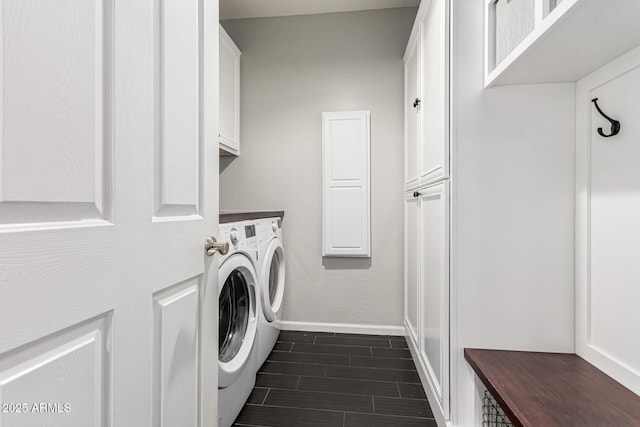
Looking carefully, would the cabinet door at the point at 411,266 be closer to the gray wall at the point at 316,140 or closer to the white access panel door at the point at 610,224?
the gray wall at the point at 316,140

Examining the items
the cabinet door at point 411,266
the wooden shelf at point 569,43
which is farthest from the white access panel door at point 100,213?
the cabinet door at point 411,266

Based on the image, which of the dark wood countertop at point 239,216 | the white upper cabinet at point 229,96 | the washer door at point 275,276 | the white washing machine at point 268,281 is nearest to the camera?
the dark wood countertop at point 239,216

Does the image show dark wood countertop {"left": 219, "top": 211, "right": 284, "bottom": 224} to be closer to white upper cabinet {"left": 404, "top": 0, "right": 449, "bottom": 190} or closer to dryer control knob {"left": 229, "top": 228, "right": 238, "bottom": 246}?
dryer control knob {"left": 229, "top": 228, "right": 238, "bottom": 246}

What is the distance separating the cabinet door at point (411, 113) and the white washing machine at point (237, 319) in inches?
43.6

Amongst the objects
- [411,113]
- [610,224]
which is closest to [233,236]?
[610,224]

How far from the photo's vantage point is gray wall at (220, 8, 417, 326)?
8.60ft

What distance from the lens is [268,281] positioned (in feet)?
6.95

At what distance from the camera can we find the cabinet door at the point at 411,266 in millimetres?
2077

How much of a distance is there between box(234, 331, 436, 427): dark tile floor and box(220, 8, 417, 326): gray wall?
1.28ft

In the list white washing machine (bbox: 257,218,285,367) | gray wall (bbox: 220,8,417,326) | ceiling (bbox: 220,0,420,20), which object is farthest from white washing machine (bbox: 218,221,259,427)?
ceiling (bbox: 220,0,420,20)

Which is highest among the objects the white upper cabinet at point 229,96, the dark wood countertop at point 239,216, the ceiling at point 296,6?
the ceiling at point 296,6

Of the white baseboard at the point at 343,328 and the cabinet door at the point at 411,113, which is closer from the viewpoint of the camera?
the cabinet door at the point at 411,113

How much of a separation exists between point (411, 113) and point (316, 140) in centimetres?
78

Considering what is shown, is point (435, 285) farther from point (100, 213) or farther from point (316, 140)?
point (316, 140)
